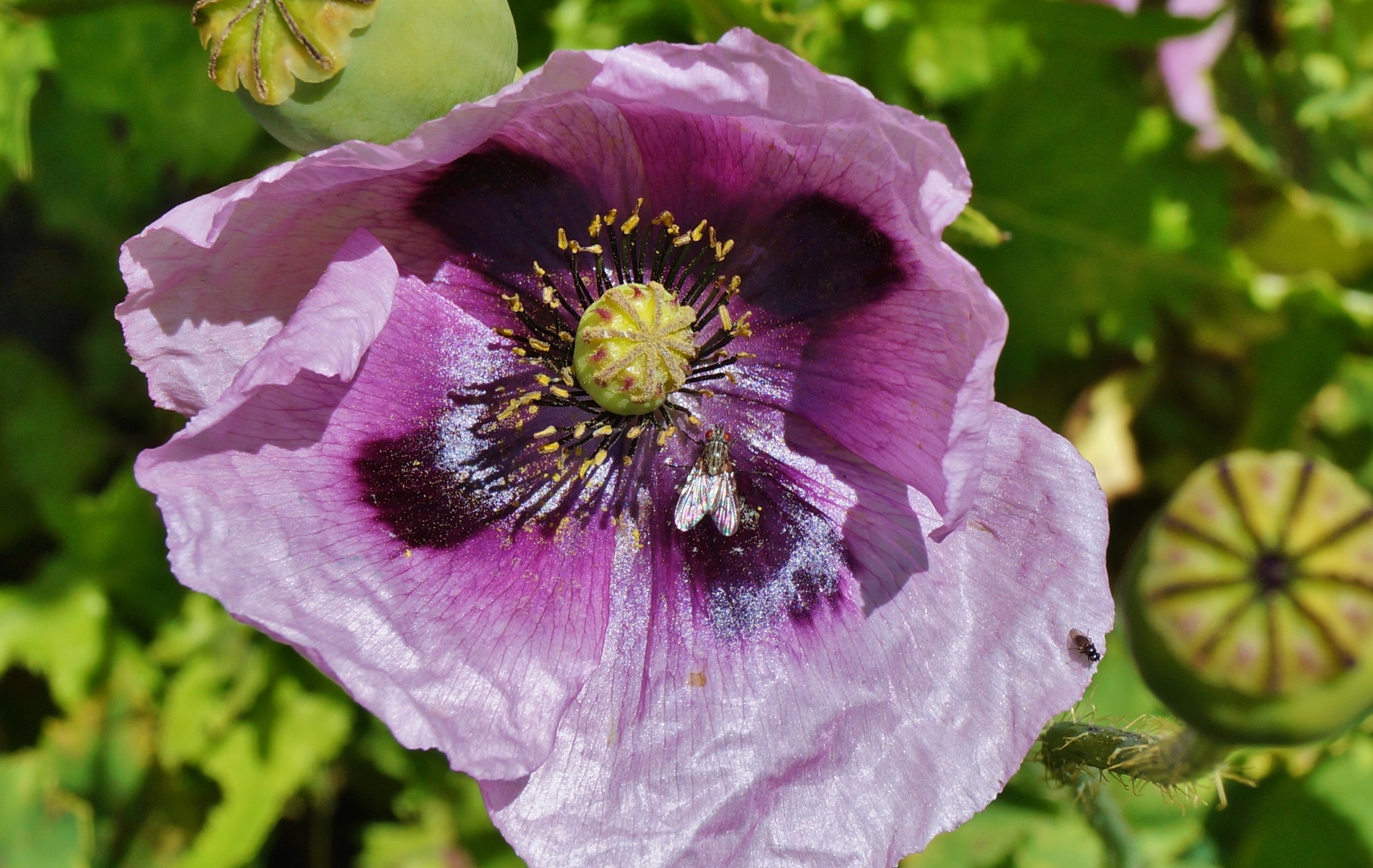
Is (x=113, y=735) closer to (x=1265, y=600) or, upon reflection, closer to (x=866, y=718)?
(x=866, y=718)

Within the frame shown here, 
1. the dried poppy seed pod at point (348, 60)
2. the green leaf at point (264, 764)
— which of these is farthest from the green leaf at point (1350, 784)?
the dried poppy seed pod at point (348, 60)

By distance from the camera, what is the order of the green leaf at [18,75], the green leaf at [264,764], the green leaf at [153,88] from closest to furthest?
the green leaf at [18,75]
the green leaf at [153,88]
the green leaf at [264,764]

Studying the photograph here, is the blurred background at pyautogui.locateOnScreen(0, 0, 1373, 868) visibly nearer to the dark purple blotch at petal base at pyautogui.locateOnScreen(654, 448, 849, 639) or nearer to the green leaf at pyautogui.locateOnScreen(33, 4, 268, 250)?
the green leaf at pyautogui.locateOnScreen(33, 4, 268, 250)

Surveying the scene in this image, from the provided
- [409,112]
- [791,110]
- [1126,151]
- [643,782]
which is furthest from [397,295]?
[1126,151]

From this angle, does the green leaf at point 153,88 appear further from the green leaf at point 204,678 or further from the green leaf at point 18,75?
the green leaf at point 204,678

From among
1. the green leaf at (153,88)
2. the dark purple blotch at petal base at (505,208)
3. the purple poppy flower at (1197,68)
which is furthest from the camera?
the purple poppy flower at (1197,68)

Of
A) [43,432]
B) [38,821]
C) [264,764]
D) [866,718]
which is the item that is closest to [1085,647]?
[866,718]
